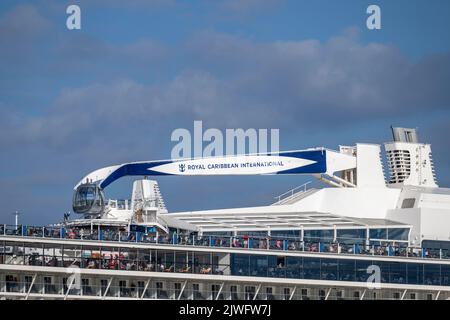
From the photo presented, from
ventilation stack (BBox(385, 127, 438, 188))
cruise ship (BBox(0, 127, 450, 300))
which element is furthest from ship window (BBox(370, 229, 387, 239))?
ventilation stack (BBox(385, 127, 438, 188))

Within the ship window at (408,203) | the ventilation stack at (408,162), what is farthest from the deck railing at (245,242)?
the ventilation stack at (408,162)

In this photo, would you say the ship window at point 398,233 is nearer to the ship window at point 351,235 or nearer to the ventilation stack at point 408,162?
the ship window at point 351,235

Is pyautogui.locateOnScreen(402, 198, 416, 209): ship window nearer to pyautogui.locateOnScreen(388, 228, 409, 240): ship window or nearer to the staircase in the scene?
pyautogui.locateOnScreen(388, 228, 409, 240): ship window

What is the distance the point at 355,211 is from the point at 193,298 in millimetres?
18940

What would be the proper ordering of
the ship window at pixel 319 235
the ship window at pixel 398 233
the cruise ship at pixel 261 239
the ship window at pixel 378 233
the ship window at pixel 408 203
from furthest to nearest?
the ship window at pixel 408 203, the ship window at pixel 398 233, the ship window at pixel 378 233, the ship window at pixel 319 235, the cruise ship at pixel 261 239

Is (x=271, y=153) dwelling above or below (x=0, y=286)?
above

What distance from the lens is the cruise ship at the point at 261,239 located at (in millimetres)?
88750

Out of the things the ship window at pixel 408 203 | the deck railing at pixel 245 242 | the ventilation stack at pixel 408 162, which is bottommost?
the deck railing at pixel 245 242

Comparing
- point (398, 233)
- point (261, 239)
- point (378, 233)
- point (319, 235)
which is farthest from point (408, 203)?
point (261, 239)

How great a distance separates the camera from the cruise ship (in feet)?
291

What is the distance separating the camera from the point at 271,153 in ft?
344
